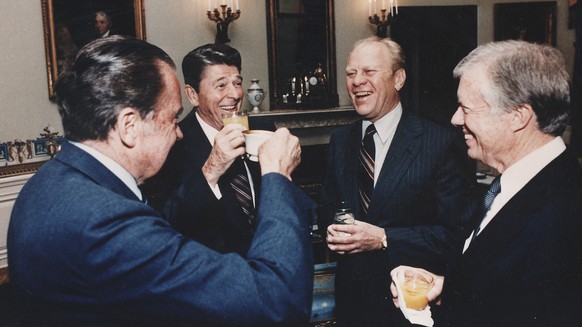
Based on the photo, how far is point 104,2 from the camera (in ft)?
15.8

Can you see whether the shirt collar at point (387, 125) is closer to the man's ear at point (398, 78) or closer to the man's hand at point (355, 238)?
the man's ear at point (398, 78)

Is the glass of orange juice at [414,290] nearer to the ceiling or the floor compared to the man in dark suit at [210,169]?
nearer to the floor

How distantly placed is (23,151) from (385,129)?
3593 millimetres

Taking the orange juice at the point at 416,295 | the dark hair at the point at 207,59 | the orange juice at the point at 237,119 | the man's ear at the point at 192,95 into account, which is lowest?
the orange juice at the point at 416,295

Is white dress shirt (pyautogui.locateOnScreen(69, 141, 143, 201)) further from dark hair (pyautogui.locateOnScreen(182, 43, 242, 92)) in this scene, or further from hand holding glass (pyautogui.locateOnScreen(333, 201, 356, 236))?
dark hair (pyautogui.locateOnScreen(182, 43, 242, 92))

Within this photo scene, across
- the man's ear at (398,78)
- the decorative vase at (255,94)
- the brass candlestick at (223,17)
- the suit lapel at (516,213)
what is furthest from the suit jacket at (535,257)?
the brass candlestick at (223,17)

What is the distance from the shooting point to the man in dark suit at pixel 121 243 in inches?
39.2

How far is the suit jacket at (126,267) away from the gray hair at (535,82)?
77 cm

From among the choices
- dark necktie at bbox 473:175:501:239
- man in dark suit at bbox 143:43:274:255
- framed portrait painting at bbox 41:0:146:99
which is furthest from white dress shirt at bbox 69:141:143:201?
framed portrait painting at bbox 41:0:146:99

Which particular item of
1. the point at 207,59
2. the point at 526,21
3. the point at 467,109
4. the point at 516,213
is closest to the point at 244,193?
the point at 207,59

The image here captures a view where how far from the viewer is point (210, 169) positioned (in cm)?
174

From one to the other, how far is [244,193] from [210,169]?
0.30 m

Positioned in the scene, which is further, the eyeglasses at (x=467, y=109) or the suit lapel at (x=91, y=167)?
the eyeglasses at (x=467, y=109)

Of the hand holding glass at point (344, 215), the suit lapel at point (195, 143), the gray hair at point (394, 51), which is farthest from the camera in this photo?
the gray hair at point (394, 51)
